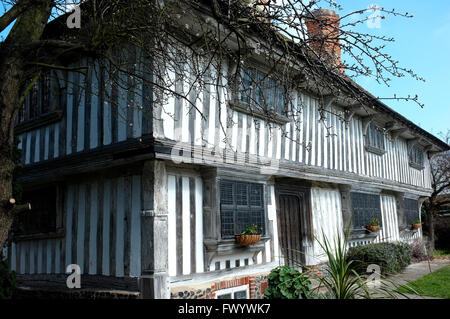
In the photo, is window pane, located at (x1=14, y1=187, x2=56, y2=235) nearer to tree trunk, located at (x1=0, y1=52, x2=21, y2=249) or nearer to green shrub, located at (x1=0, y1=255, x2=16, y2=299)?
green shrub, located at (x1=0, y1=255, x2=16, y2=299)

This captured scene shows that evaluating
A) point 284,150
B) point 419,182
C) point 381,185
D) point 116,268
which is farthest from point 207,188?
point 419,182

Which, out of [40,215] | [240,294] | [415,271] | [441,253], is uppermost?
[40,215]

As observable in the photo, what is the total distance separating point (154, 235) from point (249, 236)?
1.71 metres

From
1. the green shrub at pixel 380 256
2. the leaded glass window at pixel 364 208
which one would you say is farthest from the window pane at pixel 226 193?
the leaded glass window at pixel 364 208

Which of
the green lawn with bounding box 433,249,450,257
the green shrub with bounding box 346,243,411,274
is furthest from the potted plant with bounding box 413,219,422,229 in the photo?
the green shrub with bounding box 346,243,411,274

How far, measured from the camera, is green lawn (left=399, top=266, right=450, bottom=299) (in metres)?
7.21

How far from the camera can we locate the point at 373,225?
1093cm

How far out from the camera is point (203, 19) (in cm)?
543

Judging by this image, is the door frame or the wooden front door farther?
the door frame

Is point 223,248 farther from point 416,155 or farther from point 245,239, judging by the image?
point 416,155

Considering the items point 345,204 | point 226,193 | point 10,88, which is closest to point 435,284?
point 345,204

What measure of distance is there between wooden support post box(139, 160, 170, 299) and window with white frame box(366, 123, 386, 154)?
7475 millimetres

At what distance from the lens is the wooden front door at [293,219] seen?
8.30m

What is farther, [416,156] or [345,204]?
[416,156]
